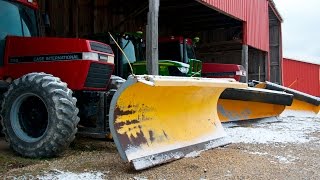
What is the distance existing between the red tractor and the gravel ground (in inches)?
11.4

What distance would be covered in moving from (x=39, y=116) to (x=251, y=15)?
454 inches

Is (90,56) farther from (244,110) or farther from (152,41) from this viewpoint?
(244,110)

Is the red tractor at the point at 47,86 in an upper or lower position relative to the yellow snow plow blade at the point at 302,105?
upper

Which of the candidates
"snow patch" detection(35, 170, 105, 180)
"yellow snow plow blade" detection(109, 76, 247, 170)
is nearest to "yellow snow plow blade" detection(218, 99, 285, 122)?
"yellow snow plow blade" detection(109, 76, 247, 170)

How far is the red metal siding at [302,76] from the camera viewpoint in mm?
22922

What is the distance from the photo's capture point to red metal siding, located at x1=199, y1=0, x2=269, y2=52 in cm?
1206

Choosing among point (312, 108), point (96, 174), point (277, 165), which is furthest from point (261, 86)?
point (96, 174)

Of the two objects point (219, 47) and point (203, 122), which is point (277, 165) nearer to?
point (203, 122)

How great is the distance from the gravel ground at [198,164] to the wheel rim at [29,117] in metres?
0.32

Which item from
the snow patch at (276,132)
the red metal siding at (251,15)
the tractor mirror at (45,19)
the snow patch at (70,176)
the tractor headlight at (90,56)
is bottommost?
the snow patch at (276,132)

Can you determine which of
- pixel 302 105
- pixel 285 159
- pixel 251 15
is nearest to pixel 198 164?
pixel 285 159

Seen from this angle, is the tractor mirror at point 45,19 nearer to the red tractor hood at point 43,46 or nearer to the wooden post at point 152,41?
the red tractor hood at point 43,46

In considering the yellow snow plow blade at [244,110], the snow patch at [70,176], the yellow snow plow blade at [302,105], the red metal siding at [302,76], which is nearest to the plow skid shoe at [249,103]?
the yellow snow plow blade at [244,110]

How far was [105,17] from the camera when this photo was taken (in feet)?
46.1
